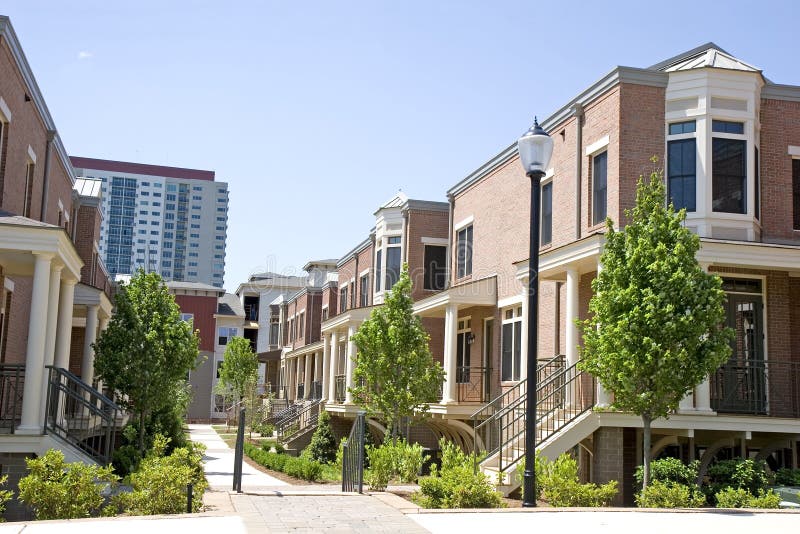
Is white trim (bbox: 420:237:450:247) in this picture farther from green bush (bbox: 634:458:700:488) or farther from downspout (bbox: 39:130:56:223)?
green bush (bbox: 634:458:700:488)

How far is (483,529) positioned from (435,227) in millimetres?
22163

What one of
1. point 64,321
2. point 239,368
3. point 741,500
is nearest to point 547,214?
point 741,500

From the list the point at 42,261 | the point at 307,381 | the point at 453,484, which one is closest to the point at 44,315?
the point at 42,261

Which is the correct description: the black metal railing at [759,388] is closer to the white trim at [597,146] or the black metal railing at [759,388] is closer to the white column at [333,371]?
the white trim at [597,146]

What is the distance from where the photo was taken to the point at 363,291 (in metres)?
40.1

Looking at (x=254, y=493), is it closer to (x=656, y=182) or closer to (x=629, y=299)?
(x=629, y=299)

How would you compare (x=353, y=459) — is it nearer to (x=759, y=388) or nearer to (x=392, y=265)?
(x=759, y=388)

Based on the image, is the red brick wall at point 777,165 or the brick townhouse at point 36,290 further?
the red brick wall at point 777,165

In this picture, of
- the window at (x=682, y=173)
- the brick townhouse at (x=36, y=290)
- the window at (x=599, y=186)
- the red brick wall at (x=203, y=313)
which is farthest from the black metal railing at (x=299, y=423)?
the red brick wall at (x=203, y=313)

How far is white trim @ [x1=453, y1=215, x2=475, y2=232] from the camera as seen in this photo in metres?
27.5

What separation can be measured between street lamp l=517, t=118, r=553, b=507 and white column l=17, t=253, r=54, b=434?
8.34 metres

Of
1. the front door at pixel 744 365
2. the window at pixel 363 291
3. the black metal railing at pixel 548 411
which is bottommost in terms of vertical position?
the black metal railing at pixel 548 411

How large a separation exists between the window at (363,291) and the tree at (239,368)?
1245 cm

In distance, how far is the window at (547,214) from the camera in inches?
850
